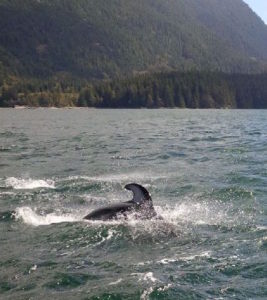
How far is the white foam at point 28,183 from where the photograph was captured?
1154 inches

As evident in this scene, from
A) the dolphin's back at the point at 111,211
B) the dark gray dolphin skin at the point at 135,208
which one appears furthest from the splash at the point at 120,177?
the dark gray dolphin skin at the point at 135,208

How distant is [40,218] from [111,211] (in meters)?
3.08

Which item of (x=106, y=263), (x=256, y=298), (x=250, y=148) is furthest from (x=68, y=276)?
(x=250, y=148)

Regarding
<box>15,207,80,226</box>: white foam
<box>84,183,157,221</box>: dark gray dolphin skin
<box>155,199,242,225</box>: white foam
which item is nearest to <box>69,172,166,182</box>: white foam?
<box>155,199,242,225</box>: white foam

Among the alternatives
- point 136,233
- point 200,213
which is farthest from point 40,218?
point 200,213

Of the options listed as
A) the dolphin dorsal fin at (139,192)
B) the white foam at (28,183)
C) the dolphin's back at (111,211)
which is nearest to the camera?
the dolphin dorsal fin at (139,192)

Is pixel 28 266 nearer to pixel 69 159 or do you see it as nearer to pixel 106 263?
pixel 106 263

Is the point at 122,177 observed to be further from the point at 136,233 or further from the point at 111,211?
the point at 136,233

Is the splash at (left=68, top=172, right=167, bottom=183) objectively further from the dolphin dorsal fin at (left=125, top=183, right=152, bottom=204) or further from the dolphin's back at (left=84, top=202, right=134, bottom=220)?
the dolphin dorsal fin at (left=125, top=183, right=152, bottom=204)

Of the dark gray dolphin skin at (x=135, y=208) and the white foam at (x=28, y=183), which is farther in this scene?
the white foam at (x=28, y=183)

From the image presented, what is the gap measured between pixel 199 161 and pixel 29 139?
2685cm

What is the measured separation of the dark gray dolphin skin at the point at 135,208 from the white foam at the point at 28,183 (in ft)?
29.8

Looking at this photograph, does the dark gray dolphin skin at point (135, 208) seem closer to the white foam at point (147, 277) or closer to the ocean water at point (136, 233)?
the ocean water at point (136, 233)

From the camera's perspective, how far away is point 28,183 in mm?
30156
